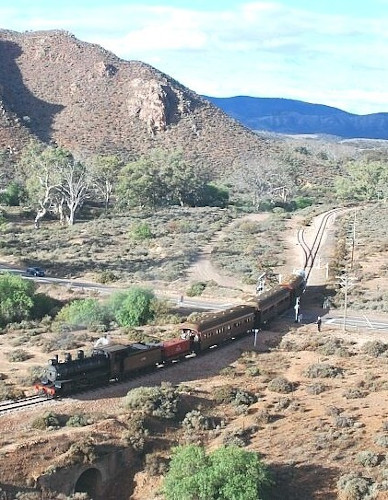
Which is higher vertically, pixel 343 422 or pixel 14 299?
pixel 14 299

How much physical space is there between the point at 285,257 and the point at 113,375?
36580 mm

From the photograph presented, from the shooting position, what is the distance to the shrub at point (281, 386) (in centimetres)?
3328

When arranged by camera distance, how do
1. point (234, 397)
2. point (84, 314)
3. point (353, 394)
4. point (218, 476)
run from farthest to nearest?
1. point (84, 314)
2. point (234, 397)
3. point (353, 394)
4. point (218, 476)

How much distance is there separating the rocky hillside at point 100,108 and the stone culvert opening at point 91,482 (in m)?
97.0

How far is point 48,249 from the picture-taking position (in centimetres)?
7062

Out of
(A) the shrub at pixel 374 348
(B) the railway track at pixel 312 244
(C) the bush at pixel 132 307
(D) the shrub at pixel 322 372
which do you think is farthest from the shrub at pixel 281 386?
(B) the railway track at pixel 312 244

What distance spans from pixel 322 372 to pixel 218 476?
13189 millimetres

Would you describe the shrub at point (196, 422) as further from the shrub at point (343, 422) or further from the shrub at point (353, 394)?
the shrub at point (353, 394)

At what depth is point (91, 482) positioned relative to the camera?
26.8 meters

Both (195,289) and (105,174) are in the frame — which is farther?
(105,174)

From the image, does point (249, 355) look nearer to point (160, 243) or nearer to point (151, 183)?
point (160, 243)

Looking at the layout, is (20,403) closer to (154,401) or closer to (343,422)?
(154,401)

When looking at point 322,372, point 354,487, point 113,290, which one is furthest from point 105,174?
point 354,487

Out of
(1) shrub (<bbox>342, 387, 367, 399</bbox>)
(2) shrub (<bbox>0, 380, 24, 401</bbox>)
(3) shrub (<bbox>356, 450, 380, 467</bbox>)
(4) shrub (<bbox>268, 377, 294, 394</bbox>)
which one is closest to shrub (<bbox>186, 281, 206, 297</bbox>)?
(4) shrub (<bbox>268, 377, 294, 394</bbox>)
